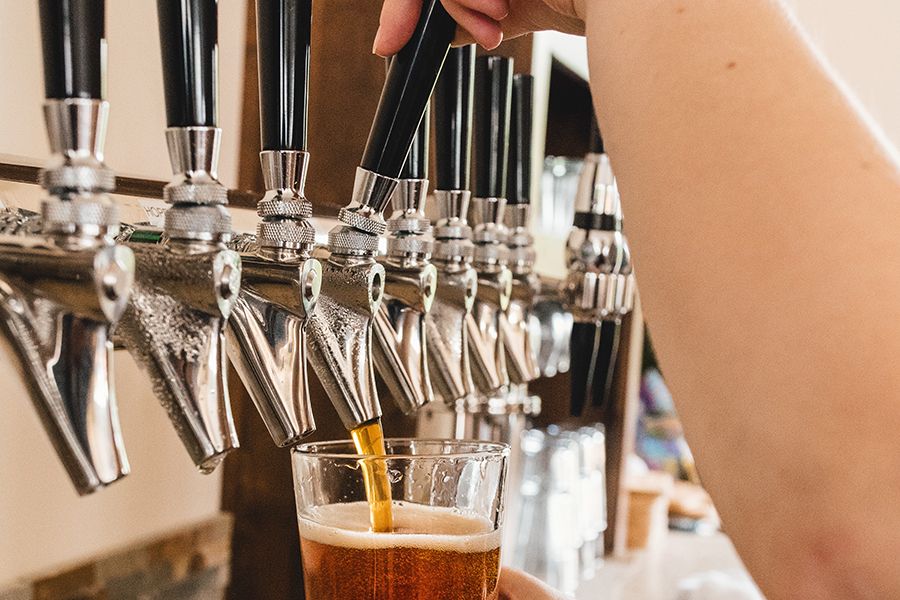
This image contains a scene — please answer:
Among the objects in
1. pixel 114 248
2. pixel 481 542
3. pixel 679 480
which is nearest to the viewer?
pixel 114 248

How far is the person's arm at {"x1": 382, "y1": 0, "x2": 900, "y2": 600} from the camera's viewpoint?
0.40m

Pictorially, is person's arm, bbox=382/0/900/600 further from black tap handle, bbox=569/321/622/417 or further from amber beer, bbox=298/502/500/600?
black tap handle, bbox=569/321/622/417

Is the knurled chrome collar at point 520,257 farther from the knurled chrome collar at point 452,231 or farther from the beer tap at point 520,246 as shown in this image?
the knurled chrome collar at point 452,231

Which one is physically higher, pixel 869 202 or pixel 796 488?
pixel 869 202

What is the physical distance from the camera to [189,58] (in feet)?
1.41

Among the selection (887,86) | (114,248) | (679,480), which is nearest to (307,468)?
(114,248)

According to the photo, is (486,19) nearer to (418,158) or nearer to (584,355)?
(418,158)

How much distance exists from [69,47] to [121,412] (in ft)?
1.77

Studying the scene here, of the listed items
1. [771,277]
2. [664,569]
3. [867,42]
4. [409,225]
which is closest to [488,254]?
[409,225]

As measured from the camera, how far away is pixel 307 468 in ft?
2.02

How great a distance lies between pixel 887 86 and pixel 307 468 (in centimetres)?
159

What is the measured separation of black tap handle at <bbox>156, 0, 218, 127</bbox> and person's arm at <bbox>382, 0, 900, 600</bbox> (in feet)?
0.61

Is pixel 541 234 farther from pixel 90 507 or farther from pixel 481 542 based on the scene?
pixel 481 542

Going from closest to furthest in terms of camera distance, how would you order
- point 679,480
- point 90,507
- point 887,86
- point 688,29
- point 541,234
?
point 688,29, point 90,507, point 541,234, point 887,86, point 679,480
